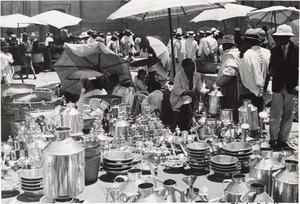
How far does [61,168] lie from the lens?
2688 mm

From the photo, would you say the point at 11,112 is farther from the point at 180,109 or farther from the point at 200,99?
the point at 200,99

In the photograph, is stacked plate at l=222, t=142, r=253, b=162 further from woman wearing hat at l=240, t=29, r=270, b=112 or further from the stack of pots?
woman wearing hat at l=240, t=29, r=270, b=112

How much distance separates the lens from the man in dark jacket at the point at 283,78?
15.4ft

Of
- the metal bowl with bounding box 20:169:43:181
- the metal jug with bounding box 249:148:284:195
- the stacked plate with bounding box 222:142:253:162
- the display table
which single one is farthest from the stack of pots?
the metal jug with bounding box 249:148:284:195

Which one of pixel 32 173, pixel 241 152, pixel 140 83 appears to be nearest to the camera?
pixel 32 173

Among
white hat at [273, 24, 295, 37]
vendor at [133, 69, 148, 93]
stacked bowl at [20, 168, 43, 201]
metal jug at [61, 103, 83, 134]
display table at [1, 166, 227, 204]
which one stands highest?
white hat at [273, 24, 295, 37]

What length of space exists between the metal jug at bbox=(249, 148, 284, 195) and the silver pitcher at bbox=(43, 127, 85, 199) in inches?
50.0

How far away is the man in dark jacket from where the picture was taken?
4.69 m

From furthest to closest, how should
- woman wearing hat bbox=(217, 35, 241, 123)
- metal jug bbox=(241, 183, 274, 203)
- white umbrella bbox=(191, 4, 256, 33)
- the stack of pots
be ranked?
white umbrella bbox=(191, 4, 256, 33) → woman wearing hat bbox=(217, 35, 241, 123) → the stack of pots → metal jug bbox=(241, 183, 274, 203)

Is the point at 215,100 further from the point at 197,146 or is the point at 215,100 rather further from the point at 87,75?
the point at 197,146

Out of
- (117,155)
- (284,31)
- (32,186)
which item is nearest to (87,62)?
(284,31)

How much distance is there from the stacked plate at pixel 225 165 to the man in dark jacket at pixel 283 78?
1.41 m

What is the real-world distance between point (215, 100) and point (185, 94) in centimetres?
68

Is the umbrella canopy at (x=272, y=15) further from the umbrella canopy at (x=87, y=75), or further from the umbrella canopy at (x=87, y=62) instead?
the umbrella canopy at (x=87, y=75)
